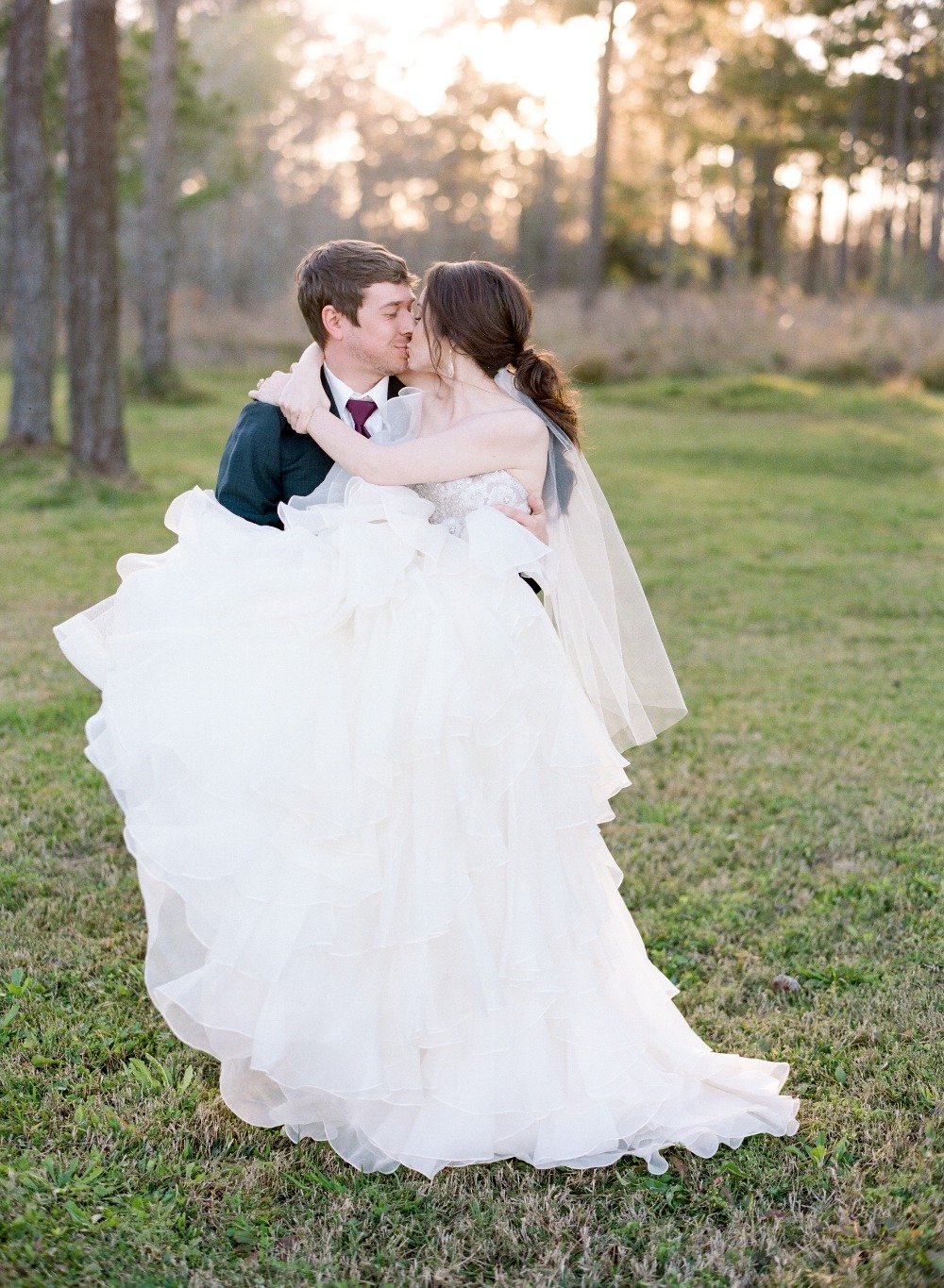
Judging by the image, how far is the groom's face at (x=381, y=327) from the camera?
3.10m

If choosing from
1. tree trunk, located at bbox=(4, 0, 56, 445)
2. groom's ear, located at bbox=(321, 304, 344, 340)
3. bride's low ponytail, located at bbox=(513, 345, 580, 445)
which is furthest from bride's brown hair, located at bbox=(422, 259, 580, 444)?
tree trunk, located at bbox=(4, 0, 56, 445)

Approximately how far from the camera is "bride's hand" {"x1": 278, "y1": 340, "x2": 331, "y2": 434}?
3.03 metres

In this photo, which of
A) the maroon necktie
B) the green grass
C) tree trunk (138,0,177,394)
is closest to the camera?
the green grass

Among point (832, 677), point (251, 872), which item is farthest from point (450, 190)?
point (251, 872)

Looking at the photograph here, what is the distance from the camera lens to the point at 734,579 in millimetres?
9906

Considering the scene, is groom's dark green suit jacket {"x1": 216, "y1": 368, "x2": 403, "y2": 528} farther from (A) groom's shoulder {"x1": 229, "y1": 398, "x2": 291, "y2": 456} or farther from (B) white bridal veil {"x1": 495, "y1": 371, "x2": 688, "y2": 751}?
(B) white bridal veil {"x1": 495, "y1": 371, "x2": 688, "y2": 751}

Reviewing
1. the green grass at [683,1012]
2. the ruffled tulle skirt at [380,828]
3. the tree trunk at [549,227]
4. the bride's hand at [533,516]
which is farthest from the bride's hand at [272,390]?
the tree trunk at [549,227]

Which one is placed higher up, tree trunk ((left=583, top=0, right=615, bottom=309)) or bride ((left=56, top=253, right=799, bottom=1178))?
tree trunk ((left=583, top=0, right=615, bottom=309))

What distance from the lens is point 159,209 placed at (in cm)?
1966

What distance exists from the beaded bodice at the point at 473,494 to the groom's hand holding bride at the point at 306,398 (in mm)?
34

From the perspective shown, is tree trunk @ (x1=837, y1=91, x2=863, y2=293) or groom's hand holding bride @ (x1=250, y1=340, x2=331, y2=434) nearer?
groom's hand holding bride @ (x1=250, y1=340, x2=331, y2=434)

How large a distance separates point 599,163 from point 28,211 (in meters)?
14.2

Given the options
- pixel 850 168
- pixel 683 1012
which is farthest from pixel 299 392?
pixel 850 168

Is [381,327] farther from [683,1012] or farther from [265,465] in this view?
[683,1012]
